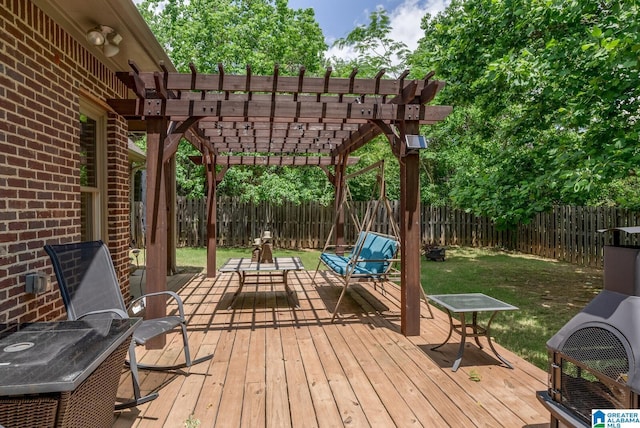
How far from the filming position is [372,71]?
1312cm

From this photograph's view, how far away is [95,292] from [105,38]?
2.28 metres

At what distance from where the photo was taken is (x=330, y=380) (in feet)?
9.84

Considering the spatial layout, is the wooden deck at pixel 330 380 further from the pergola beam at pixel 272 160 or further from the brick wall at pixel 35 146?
the pergola beam at pixel 272 160

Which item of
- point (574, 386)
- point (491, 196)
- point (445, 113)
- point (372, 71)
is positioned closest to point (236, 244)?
point (372, 71)

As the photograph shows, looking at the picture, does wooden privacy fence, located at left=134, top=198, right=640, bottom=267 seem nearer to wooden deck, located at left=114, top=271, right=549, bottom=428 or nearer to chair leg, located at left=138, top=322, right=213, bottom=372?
wooden deck, located at left=114, top=271, right=549, bottom=428

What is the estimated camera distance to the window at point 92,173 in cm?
411

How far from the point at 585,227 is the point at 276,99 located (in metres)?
8.61

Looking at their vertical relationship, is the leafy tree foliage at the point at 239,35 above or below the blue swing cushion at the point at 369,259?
above

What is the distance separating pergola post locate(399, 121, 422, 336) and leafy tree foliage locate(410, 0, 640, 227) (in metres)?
1.95

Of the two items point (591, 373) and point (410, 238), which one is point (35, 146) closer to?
point (410, 238)

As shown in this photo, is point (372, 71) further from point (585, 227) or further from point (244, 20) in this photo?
point (585, 227)

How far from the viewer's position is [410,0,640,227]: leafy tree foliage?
4.36 meters

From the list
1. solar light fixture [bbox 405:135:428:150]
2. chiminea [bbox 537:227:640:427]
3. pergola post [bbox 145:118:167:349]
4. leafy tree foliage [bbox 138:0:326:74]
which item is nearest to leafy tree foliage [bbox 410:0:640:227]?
solar light fixture [bbox 405:135:428:150]

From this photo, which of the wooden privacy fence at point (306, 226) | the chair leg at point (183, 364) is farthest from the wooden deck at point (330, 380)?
the wooden privacy fence at point (306, 226)
